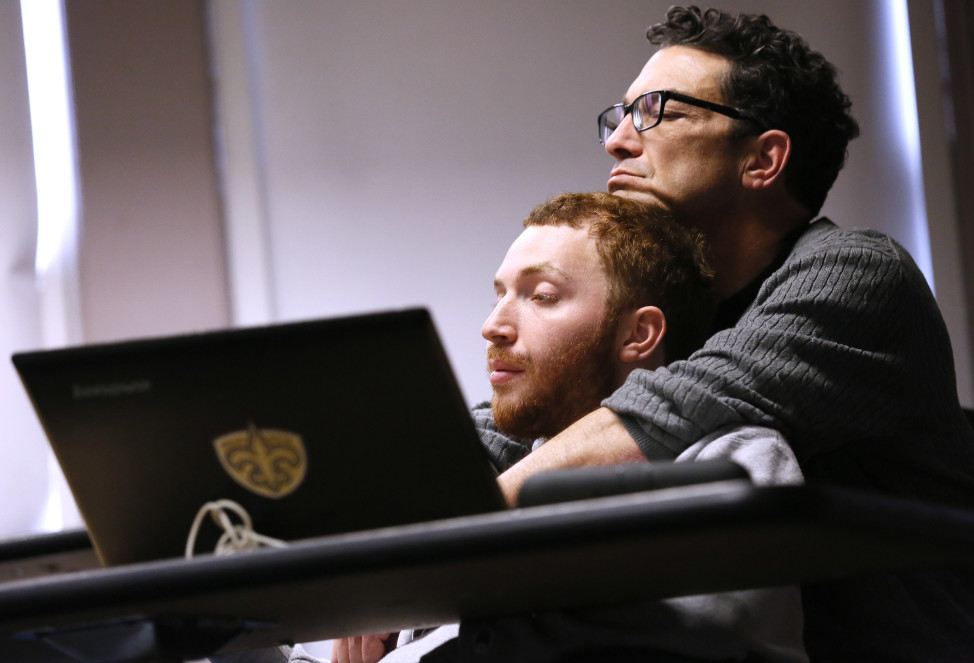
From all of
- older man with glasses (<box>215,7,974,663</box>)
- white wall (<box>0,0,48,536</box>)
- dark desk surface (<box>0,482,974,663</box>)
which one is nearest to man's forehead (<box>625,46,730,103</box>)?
older man with glasses (<box>215,7,974,663</box>)

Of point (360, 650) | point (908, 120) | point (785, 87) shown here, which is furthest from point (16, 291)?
point (908, 120)


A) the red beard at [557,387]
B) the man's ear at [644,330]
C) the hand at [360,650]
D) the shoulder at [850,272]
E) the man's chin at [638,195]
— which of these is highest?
the man's chin at [638,195]

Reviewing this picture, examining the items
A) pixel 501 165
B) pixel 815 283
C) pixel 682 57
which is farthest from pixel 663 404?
pixel 501 165

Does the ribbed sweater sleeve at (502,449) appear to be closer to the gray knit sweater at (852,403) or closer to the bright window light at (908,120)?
the gray knit sweater at (852,403)

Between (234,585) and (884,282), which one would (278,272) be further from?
(234,585)

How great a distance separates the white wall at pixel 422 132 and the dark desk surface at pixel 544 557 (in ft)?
7.57

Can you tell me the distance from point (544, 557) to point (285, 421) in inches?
8.7

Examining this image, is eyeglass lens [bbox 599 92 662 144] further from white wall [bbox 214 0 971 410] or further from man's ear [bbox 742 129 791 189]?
white wall [bbox 214 0 971 410]

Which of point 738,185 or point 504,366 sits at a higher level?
point 738,185

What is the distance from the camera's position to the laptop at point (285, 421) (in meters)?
0.71

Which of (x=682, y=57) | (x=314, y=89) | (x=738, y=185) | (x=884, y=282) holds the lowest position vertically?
(x=884, y=282)

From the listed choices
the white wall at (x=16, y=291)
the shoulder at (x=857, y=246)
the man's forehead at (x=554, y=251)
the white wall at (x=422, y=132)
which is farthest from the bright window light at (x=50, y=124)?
the shoulder at (x=857, y=246)

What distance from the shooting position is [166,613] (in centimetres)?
68

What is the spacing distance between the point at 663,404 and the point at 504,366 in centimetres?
32
